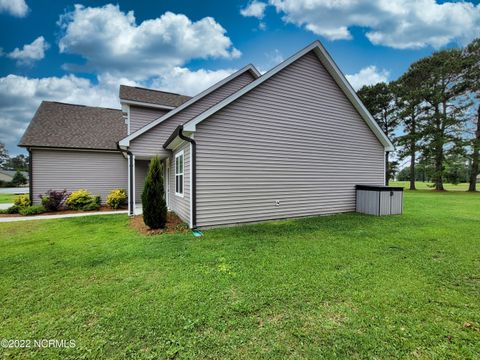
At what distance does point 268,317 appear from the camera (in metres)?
2.69

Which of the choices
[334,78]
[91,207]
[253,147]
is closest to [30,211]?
[91,207]

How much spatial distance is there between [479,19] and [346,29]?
14638mm

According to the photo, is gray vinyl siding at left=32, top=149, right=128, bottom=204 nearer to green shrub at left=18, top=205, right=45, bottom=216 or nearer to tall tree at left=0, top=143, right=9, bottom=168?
green shrub at left=18, top=205, right=45, bottom=216

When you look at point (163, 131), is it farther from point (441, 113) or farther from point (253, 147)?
point (441, 113)

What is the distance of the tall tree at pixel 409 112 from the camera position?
26.1 m

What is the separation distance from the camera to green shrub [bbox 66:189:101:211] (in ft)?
36.9

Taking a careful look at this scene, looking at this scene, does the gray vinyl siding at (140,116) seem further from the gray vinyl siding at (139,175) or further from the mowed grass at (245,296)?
the mowed grass at (245,296)

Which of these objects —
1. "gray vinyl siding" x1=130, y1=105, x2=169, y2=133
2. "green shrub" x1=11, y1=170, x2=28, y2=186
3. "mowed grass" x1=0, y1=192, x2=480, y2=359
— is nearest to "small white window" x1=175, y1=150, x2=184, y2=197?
"mowed grass" x1=0, y1=192, x2=480, y2=359

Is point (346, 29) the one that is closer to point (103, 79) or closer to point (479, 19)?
point (479, 19)

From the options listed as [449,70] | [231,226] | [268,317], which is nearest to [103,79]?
[231,226]

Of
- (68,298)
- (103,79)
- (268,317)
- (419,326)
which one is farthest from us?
(103,79)

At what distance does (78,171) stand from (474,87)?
3568 cm

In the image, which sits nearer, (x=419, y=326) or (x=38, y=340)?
(x=38, y=340)

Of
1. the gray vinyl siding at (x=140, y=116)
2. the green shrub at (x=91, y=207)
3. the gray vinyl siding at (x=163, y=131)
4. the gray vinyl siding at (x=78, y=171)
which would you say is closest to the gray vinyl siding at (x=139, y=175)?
the gray vinyl siding at (x=78, y=171)
